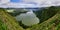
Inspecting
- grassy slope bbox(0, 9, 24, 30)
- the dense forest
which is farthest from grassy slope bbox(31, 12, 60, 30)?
grassy slope bbox(0, 9, 24, 30)

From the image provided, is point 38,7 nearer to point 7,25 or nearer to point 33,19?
point 33,19

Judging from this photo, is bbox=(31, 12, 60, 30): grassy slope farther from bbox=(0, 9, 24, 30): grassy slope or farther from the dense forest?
bbox=(0, 9, 24, 30): grassy slope

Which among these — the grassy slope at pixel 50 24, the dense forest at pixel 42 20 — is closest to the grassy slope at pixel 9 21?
the dense forest at pixel 42 20

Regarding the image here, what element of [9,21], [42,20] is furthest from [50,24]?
[9,21]

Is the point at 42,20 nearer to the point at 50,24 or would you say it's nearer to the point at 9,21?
the point at 50,24

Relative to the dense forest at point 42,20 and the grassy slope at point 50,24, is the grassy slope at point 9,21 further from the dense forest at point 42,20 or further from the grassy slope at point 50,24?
the grassy slope at point 50,24
